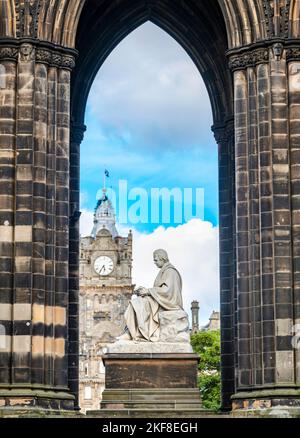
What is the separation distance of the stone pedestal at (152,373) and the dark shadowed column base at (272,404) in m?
2.31

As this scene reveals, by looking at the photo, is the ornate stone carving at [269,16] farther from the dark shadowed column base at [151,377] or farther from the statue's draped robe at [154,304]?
the dark shadowed column base at [151,377]

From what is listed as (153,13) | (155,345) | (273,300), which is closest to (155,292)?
(155,345)

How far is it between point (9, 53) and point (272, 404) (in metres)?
11.1

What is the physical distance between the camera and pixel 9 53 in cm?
3825

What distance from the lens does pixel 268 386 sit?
36781mm

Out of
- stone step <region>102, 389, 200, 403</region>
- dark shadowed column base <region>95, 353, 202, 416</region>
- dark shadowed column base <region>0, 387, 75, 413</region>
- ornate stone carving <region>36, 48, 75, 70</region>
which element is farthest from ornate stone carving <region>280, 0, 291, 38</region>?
dark shadowed column base <region>0, 387, 75, 413</region>

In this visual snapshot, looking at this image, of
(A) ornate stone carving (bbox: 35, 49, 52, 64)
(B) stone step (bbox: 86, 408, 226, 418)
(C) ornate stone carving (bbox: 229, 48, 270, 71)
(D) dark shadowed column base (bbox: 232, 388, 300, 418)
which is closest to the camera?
(D) dark shadowed column base (bbox: 232, 388, 300, 418)

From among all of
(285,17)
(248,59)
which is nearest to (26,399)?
(248,59)

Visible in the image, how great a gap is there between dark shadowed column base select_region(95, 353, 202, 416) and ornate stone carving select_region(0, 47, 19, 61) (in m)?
8.20

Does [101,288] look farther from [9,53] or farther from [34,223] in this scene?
[34,223]

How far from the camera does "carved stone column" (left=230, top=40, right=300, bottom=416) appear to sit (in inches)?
1457

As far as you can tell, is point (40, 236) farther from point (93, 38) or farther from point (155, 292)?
point (93, 38)

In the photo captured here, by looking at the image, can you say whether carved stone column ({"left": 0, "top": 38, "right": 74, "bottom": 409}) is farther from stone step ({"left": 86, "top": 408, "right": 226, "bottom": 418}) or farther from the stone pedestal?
the stone pedestal
